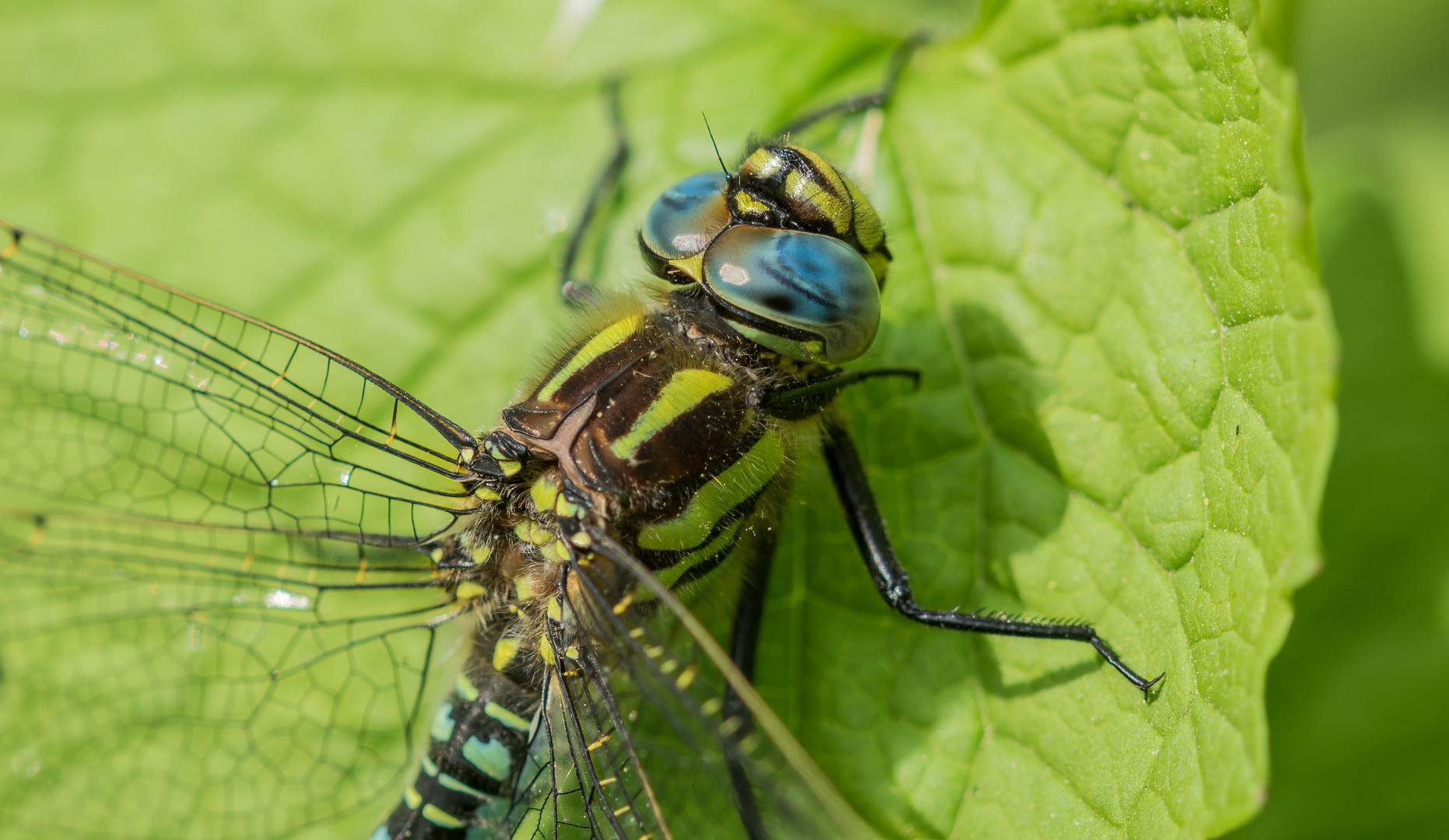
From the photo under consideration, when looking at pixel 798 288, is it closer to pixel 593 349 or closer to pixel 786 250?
pixel 786 250

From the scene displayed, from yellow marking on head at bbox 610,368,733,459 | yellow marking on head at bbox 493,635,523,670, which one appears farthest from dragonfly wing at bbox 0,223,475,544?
yellow marking on head at bbox 610,368,733,459

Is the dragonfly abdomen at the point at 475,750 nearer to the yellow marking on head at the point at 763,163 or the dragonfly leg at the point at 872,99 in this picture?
the yellow marking on head at the point at 763,163

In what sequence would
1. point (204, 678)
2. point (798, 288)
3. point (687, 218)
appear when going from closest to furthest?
point (798, 288)
point (687, 218)
point (204, 678)

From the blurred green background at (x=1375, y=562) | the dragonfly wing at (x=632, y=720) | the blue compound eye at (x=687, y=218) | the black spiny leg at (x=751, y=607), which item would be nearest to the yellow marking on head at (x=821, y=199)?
the blue compound eye at (x=687, y=218)

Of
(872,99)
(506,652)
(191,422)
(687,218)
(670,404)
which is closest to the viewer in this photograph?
(670,404)

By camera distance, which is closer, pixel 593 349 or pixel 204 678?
pixel 593 349

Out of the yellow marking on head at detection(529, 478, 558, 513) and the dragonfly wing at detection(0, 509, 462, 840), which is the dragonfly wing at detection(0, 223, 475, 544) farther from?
the yellow marking on head at detection(529, 478, 558, 513)

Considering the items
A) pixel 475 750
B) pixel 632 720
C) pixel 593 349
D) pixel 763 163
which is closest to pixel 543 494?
pixel 593 349

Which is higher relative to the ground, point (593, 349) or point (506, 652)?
point (593, 349)
